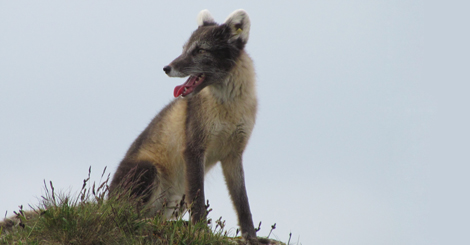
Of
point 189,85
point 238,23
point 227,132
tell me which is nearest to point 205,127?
point 227,132

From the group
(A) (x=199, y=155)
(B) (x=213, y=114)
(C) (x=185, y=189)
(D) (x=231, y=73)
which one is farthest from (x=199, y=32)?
(C) (x=185, y=189)

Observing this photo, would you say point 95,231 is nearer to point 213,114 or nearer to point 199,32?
point 213,114

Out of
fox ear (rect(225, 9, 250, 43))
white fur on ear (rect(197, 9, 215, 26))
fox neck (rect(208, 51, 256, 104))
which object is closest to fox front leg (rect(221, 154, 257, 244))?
fox neck (rect(208, 51, 256, 104))

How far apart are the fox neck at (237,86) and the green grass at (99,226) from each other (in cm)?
166

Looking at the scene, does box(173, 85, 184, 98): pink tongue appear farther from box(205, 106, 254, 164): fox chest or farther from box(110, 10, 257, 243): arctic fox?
box(205, 106, 254, 164): fox chest

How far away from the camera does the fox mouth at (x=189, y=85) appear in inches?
245

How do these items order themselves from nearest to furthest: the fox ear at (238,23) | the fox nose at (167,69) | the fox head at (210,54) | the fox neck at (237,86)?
the fox nose at (167,69) → the fox head at (210,54) → the fox neck at (237,86) → the fox ear at (238,23)

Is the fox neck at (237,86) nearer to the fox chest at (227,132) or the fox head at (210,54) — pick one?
the fox head at (210,54)

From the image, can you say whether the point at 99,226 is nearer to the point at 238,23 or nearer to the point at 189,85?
the point at 189,85

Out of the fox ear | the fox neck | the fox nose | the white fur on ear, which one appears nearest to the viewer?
the fox nose

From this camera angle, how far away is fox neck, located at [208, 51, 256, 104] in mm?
6328

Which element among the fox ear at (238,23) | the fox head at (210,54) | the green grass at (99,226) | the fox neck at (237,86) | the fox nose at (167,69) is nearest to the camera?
the green grass at (99,226)

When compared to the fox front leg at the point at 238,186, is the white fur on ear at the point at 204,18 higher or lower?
higher

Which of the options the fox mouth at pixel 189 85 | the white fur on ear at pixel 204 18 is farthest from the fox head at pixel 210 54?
the white fur on ear at pixel 204 18
